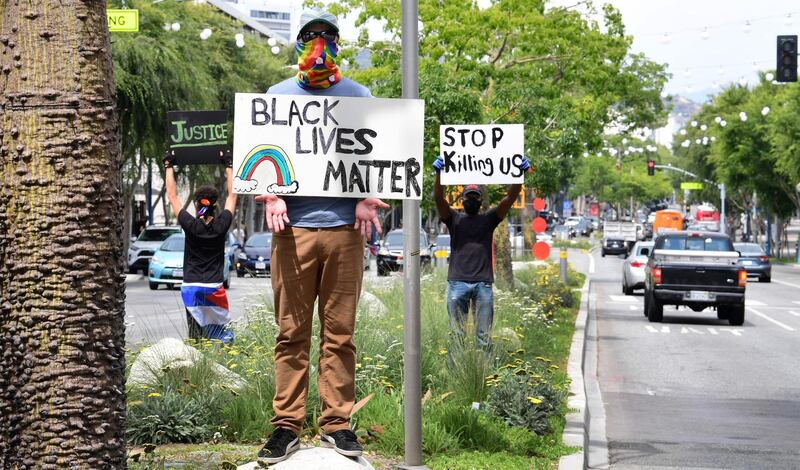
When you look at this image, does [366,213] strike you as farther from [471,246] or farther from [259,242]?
[259,242]

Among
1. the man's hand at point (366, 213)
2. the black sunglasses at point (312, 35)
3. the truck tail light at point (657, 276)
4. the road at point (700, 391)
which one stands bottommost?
the road at point (700, 391)

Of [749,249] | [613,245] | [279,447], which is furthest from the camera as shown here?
[613,245]

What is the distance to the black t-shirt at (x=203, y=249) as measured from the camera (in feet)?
35.8

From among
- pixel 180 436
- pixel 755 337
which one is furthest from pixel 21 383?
pixel 755 337

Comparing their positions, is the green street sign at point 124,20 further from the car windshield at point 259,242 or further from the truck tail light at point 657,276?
the car windshield at point 259,242

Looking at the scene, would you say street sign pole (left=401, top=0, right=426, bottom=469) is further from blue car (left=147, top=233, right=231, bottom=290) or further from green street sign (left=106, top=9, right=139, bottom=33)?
blue car (left=147, top=233, right=231, bottom=290)

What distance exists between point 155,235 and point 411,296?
34900mm

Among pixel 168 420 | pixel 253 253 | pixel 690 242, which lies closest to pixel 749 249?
pixel 253 253

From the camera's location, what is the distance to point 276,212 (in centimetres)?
581

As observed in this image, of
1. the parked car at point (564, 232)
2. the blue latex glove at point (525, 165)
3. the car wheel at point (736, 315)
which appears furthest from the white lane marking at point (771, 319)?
the parked car at point (564, 232)

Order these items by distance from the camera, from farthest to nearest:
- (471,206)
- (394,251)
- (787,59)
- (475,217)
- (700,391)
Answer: (394,251) → (787,59) → (700,391) → (471,206) → (475,217)

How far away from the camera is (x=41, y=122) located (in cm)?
436

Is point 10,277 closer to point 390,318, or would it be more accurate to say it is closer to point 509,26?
point 390,318

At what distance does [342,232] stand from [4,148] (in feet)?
6.19
